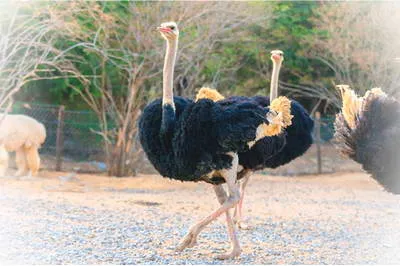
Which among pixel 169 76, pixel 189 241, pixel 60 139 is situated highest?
pixel 169 76

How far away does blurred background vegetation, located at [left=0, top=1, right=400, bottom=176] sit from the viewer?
949 cm

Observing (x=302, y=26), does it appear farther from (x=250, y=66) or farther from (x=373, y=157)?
(x=373, y=157)

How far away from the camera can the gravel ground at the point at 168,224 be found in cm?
509

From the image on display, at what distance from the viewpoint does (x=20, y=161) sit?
10.3 m

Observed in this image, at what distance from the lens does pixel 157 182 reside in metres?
10.7

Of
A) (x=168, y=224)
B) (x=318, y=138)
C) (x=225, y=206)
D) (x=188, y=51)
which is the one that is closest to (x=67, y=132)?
(x=188, y=51)

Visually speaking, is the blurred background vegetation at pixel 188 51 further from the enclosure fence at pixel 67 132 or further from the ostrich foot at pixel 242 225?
the ostrich foot at pixel 242 225

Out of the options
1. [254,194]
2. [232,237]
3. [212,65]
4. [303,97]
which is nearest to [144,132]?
[232,237]

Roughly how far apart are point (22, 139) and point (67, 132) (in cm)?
255

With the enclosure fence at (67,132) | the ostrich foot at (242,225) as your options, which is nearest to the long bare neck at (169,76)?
the ostrich foot at (242,225)

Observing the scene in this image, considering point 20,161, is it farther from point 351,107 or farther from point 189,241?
point 351,107

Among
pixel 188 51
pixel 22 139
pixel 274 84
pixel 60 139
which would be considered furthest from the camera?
pixel 60 139

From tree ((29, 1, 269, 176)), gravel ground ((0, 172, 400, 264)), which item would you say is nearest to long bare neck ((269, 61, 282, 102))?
gravel ground ((0, 172, 400, 264))

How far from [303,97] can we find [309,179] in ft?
11.9
